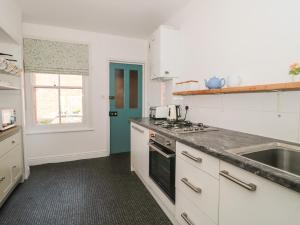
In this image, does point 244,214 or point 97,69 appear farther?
point 97,69

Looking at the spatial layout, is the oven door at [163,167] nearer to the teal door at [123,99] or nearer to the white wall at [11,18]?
the teal door at [123,99]

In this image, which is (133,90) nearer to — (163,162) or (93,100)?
(93,100)

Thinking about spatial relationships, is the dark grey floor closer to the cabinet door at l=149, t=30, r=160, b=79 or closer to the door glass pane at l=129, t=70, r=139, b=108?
the door glass pane at l=129, t=70, r=139, b=108

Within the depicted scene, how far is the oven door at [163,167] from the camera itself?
1.68 meters

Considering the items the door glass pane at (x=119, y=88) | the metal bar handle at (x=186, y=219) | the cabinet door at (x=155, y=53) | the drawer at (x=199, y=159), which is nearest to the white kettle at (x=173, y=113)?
the cabinet door at (x=155, y=53)

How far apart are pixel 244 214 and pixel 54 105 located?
3.49 metres

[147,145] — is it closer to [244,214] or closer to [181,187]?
[181,187]

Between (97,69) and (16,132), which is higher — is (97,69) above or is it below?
above

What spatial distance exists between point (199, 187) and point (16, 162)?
2.35 meters

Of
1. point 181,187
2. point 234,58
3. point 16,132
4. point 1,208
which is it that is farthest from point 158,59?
point 1,208

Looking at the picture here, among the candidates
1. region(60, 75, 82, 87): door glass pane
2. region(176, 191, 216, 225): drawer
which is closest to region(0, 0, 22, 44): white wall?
region(60, 75, 82, 87): door glass pane

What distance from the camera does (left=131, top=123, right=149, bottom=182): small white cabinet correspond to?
229 centimetres

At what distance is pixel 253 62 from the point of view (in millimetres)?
1637

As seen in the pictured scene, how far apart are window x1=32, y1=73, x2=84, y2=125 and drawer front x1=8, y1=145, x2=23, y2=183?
1.02 meters
